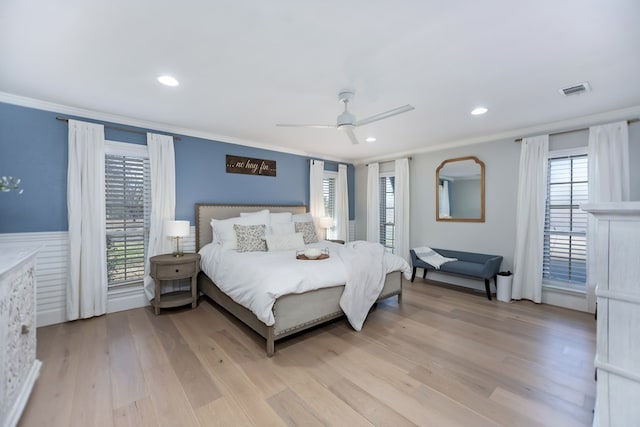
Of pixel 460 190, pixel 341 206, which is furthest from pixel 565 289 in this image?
Answer: pixel 341 206

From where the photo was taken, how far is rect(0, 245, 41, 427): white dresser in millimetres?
1486

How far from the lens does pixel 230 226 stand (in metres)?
3.84

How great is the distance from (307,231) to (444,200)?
255 cm

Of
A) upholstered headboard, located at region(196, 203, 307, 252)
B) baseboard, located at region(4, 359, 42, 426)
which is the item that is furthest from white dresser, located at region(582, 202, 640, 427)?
upholstered headboard, located at region(196, 203, 307, 252)

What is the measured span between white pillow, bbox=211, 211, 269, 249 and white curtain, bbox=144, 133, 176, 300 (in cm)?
61

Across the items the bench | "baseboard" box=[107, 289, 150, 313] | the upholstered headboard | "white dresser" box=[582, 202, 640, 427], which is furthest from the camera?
the upholstered headboard

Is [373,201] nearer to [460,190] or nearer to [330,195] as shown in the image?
[330,195]

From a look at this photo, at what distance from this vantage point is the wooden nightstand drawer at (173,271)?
3268mm

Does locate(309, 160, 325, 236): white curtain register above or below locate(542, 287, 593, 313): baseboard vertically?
above

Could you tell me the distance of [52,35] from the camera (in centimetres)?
183

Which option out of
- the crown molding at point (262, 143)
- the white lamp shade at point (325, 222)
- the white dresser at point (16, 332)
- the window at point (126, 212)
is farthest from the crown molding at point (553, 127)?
the white dresser at point (16, 332)

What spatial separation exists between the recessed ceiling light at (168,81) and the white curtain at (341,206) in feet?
12.9

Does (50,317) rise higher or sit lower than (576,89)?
lower

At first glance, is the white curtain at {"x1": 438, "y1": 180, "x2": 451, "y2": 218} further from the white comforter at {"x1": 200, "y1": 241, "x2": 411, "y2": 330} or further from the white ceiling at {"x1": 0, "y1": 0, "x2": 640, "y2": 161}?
the white comforter at {"x1": 200, "y1": 241, "x2": 411, "y2": 330}
